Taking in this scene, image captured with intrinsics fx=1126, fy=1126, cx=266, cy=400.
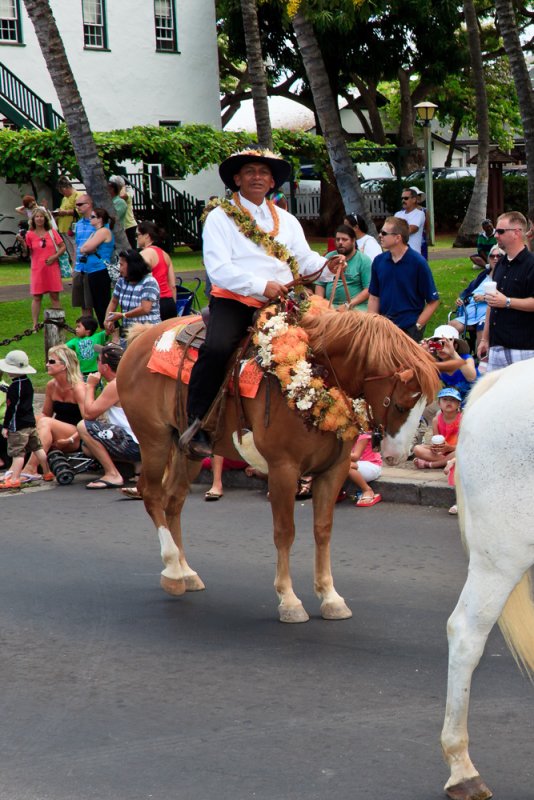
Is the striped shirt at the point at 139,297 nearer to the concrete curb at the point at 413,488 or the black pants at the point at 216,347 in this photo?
the concrete curb at the point at 413,488

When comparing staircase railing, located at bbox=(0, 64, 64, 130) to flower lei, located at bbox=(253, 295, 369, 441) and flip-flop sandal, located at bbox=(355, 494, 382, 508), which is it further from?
flower lei, located at bbox=(253, 295, 369, 441)

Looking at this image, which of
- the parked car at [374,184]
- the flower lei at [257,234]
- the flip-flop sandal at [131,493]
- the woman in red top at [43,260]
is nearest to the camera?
the flower lei at [257,234]

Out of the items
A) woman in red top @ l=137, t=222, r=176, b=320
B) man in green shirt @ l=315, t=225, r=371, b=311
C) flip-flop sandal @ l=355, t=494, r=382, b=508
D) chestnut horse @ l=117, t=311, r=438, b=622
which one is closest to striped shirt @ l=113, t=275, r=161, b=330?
woman in red top @ l=137, t=222, r=176, b=320

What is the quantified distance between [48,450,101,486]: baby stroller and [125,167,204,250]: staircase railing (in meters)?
21.5

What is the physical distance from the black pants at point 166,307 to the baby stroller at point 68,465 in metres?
2.72

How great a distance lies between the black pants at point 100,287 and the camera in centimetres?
1633

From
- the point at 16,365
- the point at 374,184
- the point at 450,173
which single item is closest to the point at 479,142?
the point at 374,184

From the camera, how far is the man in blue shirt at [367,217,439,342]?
10.2m

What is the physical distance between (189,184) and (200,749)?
33.7 meters

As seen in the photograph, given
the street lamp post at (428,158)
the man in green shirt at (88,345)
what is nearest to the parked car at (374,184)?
the street lamp post at (428,158)

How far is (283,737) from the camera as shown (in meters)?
5.03

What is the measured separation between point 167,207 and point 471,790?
29.4m

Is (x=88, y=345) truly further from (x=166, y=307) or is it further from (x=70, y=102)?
(x=70, y=102)

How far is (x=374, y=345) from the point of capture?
20.6 ft
